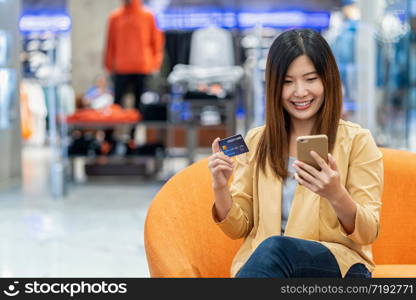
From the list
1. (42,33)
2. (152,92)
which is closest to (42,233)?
(152,92)

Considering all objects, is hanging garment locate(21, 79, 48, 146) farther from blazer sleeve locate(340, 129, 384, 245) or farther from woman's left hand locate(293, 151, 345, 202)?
woman's left hand locate(293, 151, 345, 202)

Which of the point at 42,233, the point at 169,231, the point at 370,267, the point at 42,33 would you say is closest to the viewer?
the point at 370,267

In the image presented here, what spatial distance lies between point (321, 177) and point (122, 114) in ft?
18.0

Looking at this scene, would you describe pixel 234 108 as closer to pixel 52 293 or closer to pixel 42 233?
pixel 42 233

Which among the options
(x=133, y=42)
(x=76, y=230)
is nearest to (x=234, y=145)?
(x=76, y=230)

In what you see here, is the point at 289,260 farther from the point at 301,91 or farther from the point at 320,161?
the point at 301,91

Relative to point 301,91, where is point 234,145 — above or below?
below

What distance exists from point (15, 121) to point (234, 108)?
2.49 metres

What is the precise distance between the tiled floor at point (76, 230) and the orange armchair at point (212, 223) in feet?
4.31

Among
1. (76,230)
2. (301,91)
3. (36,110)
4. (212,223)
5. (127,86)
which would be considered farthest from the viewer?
(36,110)

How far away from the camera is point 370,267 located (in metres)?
1.86

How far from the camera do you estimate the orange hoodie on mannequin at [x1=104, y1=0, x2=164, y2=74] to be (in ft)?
24.3

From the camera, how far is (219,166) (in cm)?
176

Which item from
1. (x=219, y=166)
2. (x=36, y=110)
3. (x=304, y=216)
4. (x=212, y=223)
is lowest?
(x=36, y=110)
